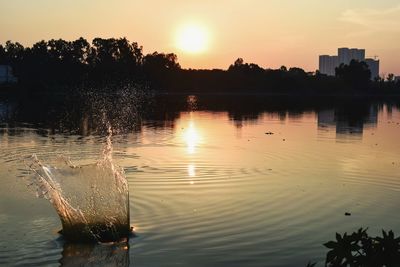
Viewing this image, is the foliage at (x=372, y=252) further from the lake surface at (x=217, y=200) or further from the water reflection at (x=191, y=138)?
the water reflection at (x=191, y=138)

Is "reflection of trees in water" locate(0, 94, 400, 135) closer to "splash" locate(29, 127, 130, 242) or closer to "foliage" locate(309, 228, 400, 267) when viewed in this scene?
"splash" locate(29, 127, 130, 242)

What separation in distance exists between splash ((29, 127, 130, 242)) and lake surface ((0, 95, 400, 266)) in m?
0.51

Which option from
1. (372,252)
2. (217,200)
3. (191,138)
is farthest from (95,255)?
(191,138)

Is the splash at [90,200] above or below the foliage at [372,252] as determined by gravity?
below

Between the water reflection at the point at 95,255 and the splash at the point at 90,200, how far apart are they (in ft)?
1.48

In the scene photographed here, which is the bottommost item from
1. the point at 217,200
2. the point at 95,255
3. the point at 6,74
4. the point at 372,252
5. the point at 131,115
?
the point at 95,255

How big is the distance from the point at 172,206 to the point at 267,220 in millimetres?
3228

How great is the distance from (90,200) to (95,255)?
2.93 meters

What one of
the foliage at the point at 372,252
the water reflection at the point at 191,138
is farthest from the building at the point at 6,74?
the foliage at the point at 372,252

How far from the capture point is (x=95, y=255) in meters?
13.5

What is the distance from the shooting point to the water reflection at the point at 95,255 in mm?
12977

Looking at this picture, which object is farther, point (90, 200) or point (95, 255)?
point (90, 200)

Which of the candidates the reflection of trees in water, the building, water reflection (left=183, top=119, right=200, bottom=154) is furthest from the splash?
the building

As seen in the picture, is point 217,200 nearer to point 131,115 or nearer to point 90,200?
point 90,200
